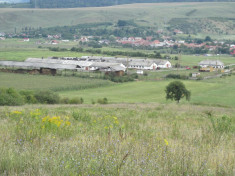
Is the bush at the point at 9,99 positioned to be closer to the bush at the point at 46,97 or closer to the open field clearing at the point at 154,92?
the bush at the point at 46,97

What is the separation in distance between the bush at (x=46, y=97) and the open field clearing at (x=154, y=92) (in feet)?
17.3

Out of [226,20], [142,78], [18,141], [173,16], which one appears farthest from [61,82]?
[173,16]

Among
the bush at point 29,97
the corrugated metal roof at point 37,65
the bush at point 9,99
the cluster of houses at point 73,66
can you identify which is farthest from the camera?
the corrugated metal roof at point 37,65

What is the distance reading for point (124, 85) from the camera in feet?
149

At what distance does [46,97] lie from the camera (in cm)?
2717

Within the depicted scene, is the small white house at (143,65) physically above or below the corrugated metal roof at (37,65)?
below

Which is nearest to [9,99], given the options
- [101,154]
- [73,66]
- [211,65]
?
[101,154]

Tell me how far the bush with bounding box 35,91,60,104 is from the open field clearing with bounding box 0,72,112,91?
1088cm

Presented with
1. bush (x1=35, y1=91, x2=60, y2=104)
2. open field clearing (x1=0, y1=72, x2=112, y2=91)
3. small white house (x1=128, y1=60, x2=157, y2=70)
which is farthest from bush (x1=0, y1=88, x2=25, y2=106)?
small white house (x1=128, y1=60, x2=157, y2=70)

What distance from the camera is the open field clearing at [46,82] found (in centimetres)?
3966

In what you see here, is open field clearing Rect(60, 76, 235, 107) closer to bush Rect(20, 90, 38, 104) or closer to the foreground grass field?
bush Rect(20, 90, 38, 104)

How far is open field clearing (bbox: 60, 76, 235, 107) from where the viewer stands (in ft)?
114

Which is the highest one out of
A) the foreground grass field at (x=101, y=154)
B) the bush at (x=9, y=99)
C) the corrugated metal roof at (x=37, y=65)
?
the foreground grass field at (x=101, y=154)

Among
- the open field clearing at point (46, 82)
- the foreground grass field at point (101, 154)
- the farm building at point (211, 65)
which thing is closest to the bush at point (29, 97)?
the open field clearing at point (46, 82)
